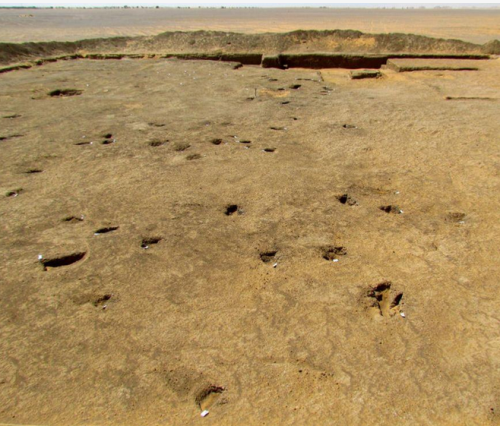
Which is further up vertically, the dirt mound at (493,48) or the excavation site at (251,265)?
the dirt mound at (493,48)

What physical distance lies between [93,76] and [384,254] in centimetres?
757

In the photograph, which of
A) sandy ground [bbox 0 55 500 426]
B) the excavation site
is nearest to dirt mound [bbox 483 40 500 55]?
the excavation site

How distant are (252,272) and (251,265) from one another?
78mm

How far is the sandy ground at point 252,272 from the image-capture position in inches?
79.0

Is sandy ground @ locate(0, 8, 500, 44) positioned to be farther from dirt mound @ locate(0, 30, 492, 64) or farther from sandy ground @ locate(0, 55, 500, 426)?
sandy ground @ locate(0, 55, 500, 426)

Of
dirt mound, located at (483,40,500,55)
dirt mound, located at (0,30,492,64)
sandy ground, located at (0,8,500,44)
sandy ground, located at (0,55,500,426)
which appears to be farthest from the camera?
sandy ground, located at (0,8,500,44)

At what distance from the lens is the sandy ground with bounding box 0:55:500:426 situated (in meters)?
2.01

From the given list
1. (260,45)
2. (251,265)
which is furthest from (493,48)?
(251,265)

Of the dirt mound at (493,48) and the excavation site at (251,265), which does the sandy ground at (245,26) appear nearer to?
the dirt mound at (493,48)

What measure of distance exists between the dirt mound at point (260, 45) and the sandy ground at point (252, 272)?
6502 mm

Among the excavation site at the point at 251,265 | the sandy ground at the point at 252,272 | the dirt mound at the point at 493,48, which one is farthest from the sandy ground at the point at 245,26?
the sandy ground at the point at 252,272

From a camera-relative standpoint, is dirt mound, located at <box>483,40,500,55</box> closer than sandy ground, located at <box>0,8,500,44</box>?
Yes

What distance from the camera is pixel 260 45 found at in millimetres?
12172

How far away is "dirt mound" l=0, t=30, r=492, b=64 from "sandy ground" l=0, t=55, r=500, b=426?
6.50m
